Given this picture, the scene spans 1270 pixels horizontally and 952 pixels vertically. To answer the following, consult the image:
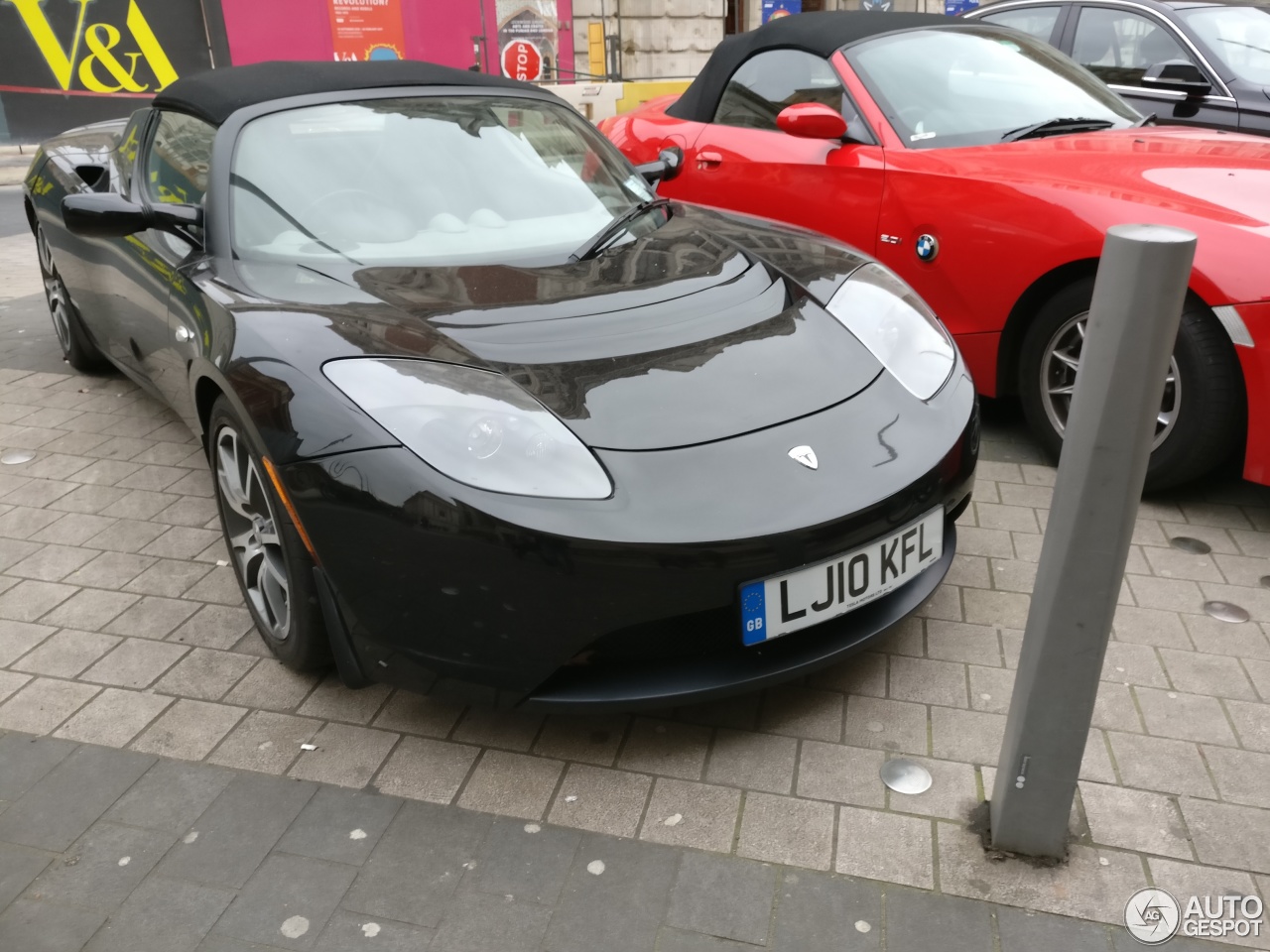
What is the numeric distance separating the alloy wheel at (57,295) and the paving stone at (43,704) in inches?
106

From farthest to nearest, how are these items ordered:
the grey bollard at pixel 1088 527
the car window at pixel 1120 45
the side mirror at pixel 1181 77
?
the car window at pixel 1120 45 → the side mirror at pixel 1181 77 → the grey bollard at pixel 1088 527

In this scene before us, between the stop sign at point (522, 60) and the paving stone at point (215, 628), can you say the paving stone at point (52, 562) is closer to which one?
the paving stone at point (215, 628)

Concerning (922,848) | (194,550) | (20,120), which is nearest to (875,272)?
(922,848)

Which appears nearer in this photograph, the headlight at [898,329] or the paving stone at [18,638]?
the headlight at [898,329]

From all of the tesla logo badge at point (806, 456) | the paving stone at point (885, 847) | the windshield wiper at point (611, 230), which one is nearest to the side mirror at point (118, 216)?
the windshield wiper at point (611, 230)

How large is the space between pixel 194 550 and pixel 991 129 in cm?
321

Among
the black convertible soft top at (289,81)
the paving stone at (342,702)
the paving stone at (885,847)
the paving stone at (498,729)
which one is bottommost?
the paving stone at (342,702)

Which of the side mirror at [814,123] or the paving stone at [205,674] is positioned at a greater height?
the side mirror at [814,123]

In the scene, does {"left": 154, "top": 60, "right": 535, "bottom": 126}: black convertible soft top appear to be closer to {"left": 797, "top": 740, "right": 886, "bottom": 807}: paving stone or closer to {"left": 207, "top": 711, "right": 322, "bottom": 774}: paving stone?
{"left": 207, "top": 711, "right": 322, "bottom": 774}: paving stone

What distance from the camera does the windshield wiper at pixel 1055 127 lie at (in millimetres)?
3994

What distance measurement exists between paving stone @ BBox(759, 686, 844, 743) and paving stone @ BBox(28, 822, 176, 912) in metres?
1.30

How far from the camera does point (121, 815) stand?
220 centimetres

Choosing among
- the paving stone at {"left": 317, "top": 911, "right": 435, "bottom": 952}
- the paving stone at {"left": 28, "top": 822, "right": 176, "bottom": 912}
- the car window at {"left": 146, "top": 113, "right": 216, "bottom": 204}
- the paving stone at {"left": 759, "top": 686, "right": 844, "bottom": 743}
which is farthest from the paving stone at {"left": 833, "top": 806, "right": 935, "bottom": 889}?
the car window at {"left": 146, "top": 113, "right": 216, "bottom": 204}

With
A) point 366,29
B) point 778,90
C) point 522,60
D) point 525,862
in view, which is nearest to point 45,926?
point 525,862
